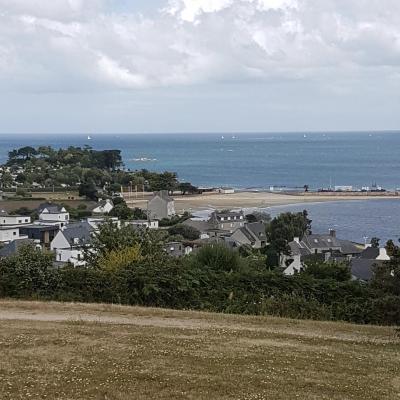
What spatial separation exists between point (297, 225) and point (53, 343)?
39.8 metres

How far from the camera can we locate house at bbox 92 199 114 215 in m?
66.5

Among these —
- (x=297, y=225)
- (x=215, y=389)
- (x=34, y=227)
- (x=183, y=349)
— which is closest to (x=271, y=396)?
(x=215, y=389)

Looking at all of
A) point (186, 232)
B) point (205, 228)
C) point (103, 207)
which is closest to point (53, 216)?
point (103, 207)

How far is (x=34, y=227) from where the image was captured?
170 feet

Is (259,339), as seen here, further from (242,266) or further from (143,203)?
(143,203)

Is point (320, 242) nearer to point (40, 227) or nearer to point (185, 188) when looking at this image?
point (40, 227)

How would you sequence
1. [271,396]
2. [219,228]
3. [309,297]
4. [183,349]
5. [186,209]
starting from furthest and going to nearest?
[186,209], [219,228], [309,297], [183,349], [271,396]

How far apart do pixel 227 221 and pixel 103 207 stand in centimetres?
1393

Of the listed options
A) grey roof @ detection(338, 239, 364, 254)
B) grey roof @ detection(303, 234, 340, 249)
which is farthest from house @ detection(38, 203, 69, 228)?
grey roof @ detection(338, 239, 364, 254)

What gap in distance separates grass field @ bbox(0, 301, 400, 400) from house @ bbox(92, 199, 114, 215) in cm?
5350

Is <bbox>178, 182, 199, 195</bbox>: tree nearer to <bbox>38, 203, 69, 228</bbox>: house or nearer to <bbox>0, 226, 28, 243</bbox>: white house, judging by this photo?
<bbox>38, 203, 69, 228</bbox>: house

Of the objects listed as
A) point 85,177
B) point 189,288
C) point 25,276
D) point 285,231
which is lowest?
point 285,231

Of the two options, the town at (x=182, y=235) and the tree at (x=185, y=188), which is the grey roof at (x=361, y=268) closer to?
the town at (x=182, y=235)

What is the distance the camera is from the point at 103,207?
6769 centimetres
